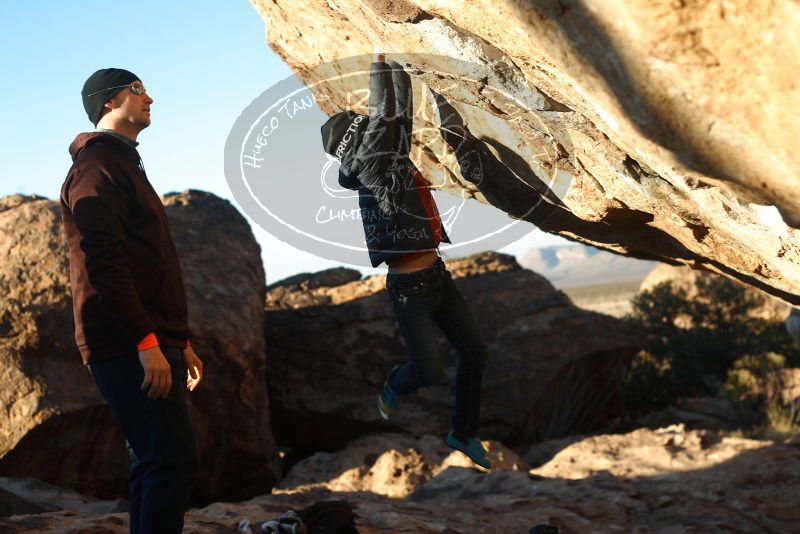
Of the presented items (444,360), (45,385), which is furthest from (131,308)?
(444,360)

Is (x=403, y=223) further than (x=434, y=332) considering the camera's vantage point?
No

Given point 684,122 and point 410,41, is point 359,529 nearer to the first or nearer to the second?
point 410,41

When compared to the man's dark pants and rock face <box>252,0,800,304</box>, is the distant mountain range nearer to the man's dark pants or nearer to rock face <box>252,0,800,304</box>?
rock face <box>252,0,800,304</box>

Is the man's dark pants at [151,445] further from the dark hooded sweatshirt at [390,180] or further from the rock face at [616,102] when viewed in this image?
the rock face at [616,102]

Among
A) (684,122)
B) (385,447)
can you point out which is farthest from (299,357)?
(684,122)

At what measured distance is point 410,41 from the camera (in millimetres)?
4301

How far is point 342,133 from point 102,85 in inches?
54.5

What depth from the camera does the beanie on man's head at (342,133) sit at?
4.61m

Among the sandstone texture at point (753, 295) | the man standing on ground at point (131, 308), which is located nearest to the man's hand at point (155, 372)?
the man standing on ground at point (131, 308)

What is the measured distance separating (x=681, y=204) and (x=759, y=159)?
1540mm

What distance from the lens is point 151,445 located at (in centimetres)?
Answer: 334

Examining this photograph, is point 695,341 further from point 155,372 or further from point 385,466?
point 155,372

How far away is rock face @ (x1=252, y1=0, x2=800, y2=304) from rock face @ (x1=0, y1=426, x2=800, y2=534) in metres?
1.76

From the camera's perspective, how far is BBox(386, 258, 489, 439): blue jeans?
4810mm
